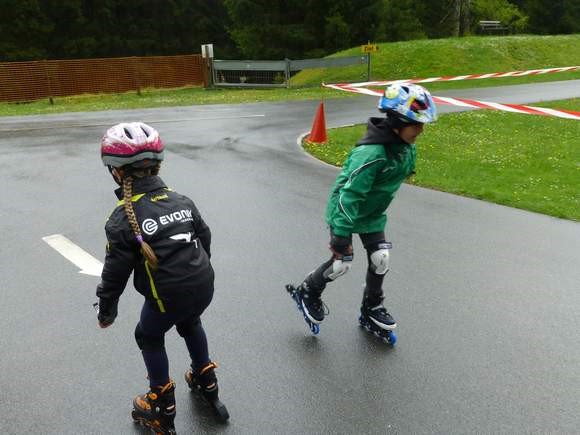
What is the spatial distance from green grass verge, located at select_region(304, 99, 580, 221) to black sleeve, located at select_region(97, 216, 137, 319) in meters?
6.25

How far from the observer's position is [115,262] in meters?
2.71

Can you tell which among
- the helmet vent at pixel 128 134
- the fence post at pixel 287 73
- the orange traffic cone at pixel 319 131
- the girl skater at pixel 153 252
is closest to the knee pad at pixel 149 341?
the girl skater at pixel 153 252

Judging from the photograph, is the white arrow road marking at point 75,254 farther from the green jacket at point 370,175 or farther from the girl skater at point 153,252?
the green jacket at point 370,175

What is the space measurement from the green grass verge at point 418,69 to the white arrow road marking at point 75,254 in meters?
14.8

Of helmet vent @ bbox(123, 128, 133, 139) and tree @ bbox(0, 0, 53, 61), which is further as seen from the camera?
tree @ bbox(0, 0, 53, 61)

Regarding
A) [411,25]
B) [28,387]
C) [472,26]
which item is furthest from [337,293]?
[472,26]

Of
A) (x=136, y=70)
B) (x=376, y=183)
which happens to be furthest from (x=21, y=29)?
(x=376, y=183)

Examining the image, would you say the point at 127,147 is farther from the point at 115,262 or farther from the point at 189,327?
the point at 189,327

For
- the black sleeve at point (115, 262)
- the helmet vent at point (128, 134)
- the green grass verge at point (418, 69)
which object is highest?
the helmet vent at point (128, 134)

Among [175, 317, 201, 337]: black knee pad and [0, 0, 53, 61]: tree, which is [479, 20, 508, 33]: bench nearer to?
[0, 0, 53, 61]: tree

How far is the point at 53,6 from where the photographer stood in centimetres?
5109

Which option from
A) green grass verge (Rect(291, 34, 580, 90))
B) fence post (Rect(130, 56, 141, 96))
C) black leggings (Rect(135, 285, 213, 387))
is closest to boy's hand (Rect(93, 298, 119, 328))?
black leggings (Rect(135, 285, 213, 387))

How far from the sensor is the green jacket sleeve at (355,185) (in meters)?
3.55

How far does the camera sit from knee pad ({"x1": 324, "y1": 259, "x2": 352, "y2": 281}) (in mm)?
3861
